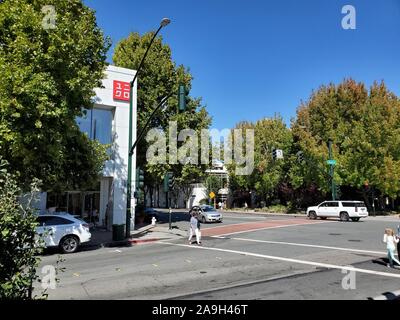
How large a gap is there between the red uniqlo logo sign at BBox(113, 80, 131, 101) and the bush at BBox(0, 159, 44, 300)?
19.6 meters

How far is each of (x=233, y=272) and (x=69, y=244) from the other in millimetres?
8540

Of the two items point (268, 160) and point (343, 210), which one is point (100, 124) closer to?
point (343, 210)

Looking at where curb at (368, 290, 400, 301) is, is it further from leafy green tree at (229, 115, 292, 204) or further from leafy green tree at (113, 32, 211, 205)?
leafy green tree at (229, 115, 292, 204)

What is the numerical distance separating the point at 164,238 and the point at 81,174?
6.12 meters

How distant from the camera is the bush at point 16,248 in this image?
5082 millimetres

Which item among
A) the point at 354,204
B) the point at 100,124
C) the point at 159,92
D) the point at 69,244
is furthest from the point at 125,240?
the point at 354,204

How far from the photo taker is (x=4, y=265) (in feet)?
16.9

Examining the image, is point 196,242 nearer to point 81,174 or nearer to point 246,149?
point 81,174

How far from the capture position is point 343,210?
107 ft

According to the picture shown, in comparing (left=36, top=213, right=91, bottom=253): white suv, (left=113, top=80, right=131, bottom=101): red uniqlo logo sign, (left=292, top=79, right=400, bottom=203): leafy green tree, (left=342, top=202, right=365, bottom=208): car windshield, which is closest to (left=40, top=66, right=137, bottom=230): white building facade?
(left=113, top=80, right=131, bottom=101): red uniqlo logo sign

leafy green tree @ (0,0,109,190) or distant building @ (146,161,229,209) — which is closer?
leafy green tree @ (0,0,109,190)

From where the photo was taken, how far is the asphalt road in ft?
28.9

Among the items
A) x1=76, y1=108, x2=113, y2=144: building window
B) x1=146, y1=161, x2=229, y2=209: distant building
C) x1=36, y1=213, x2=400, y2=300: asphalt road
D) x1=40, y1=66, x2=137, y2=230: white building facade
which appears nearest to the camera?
x1=36, y1=213, x2=400, y2=300: asphalt road
